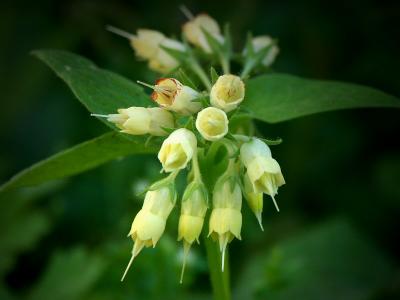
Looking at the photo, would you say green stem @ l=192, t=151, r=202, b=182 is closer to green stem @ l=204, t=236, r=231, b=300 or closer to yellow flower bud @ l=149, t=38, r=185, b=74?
green stem @ l=204, t=236, r=231, b=300

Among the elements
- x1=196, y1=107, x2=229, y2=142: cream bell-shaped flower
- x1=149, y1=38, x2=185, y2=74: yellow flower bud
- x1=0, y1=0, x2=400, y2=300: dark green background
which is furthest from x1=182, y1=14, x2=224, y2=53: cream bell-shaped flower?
x1=0, y1=0, x2=400, y2=300: dark green background

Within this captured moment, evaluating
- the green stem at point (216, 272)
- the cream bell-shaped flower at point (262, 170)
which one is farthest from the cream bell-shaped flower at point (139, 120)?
the green stem at point (216, 272)

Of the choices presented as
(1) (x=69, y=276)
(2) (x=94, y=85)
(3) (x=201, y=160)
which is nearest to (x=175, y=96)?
(3) (x=201, y=160)

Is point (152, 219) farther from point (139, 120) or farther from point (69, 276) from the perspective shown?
point (69, 276)

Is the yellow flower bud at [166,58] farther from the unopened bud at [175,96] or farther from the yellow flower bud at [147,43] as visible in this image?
the unopened bud at [175,96]

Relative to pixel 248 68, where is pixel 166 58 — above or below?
above
